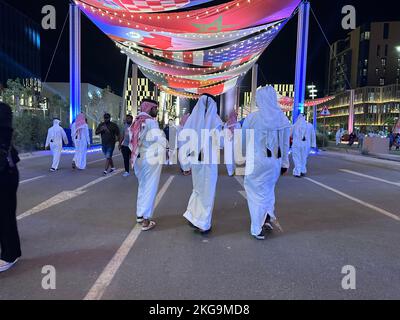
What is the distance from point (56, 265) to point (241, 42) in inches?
584

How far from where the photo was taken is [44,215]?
21.1ft

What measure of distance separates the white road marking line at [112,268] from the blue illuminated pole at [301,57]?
1692 centimetres

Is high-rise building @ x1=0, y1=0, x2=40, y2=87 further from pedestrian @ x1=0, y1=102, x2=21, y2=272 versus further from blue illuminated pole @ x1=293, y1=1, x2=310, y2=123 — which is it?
pedestrian @ x1=0, y1=102, x2=21, y2=272

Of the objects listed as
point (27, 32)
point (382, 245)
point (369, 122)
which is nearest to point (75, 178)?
point (382, 245)

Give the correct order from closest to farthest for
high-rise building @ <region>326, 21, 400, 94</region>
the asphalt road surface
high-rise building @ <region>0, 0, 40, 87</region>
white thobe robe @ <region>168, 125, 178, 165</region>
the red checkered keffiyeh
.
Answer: the asphalt road surface < the red checkered keffiyeh < white thobe robe @ <region>168, 125, 178, 165</region> < high-rise building @ <region>0, 0, 40, 87</region> < high-rise building @ <region>326, 21, 400, 94</region>

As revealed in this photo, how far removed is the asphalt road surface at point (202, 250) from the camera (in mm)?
3561

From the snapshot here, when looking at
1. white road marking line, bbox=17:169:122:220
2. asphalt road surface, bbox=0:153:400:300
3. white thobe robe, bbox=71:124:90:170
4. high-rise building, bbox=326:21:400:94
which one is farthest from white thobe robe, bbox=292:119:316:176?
high-rise building, bbox=326:21:400:94

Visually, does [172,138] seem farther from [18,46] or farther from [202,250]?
[18,46]

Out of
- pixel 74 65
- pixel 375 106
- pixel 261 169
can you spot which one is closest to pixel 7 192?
pixel 261 169

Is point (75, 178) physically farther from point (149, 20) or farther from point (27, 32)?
point (27, 32)

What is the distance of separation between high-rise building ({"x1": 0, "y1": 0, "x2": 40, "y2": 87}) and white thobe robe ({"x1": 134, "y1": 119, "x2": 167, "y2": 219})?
46333 millimetres

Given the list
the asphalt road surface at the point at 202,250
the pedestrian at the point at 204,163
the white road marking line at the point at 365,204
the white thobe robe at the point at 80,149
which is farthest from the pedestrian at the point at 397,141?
the pedestrian at the point at 204,163

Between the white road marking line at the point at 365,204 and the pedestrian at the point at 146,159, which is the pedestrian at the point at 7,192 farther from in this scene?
the white road marking line at the point at 365,204

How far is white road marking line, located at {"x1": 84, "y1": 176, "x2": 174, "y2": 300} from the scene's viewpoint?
135 inches
